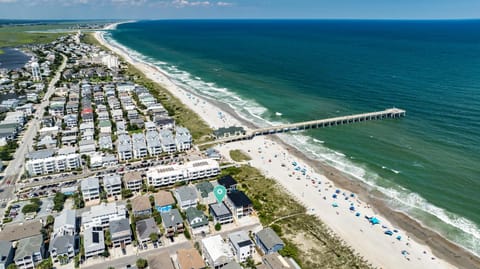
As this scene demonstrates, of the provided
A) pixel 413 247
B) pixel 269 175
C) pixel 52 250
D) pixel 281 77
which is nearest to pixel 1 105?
pixel 52 250

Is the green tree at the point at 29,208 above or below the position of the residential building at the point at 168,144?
below

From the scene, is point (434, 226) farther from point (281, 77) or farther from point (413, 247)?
point (281, 77)

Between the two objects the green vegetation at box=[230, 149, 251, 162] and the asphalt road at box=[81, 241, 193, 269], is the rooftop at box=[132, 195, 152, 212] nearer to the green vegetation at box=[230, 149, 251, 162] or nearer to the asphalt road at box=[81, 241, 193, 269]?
the asphalt road at box=[81, 241, 193, 269]

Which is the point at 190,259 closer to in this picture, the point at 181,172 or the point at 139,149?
the point at 181,172

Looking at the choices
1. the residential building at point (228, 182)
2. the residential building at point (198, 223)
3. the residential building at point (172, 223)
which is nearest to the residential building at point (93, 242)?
the residential building at point (172, 223)

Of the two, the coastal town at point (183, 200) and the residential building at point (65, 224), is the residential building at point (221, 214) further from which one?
the residential building at point (65, 224)

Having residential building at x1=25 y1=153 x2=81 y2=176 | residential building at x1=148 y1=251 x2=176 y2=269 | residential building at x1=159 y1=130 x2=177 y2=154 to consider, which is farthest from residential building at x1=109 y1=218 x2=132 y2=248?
residential building at x1=159 y1=130 x2=177 y2=154
